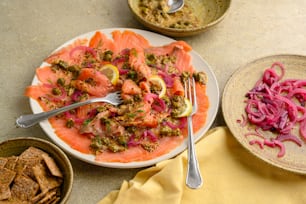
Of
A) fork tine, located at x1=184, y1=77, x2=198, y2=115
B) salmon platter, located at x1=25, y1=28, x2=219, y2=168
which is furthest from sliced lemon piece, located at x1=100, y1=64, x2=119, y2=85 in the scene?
fork tine, located at x1=184, y1=77, x2=198, y2=115

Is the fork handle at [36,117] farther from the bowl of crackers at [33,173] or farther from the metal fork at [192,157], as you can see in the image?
the metal fork at [192,157]

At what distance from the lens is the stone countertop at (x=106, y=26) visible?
219 cm

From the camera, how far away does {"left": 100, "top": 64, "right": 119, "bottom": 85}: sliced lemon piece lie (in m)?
1.98

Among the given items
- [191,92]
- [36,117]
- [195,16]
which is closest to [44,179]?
[36,117]

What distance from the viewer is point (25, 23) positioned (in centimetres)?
245

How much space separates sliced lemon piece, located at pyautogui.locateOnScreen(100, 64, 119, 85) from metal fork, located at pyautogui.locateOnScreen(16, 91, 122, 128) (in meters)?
0.08

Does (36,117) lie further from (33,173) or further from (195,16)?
(195,16)

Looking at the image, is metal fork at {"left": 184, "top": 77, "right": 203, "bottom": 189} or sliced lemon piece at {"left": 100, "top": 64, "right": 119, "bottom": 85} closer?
metal fork at {"left": 184, "top": 77, "right": 203, "bottom": 189}

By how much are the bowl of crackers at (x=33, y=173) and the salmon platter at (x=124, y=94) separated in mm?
132

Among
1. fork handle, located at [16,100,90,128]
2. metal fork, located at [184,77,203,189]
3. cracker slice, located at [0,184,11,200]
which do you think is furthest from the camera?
fork handle, located at [16,100,90,128]

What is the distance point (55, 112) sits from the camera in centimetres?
181

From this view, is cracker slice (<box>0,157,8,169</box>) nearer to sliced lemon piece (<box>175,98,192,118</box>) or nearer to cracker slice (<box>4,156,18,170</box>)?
cracker slice (<box>4,156,18,170</box>)

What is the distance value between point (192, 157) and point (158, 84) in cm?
44

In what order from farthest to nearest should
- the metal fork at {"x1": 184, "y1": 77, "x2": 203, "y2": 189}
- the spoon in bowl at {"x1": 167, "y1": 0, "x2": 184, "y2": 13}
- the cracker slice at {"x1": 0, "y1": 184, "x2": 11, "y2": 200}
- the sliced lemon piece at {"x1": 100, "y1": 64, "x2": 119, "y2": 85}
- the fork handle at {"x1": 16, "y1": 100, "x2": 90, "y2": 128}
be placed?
the spoon in bowl at {"x1": 167, "y1": 0, "x2": 184, "y2": 13}, the sliced lemon piece at {"x1": 100, "y1": 64, "x2": 119, "y2": 85}, the fork handle at {"x1": 16, "y1": 100, "x2": 90, "y2": 128}, the metal fork at {"x1": 184, "y1": 77, "x2": 203, "y2": 189}, the cracker slice at {"x1": 0, "y1": 184, "x2": 11, "y2": 200}
